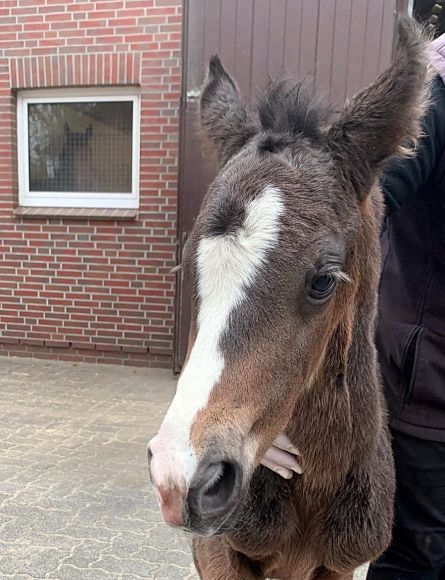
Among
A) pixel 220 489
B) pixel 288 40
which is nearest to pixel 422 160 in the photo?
pixel 220 489

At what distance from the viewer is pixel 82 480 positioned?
414 centimetres

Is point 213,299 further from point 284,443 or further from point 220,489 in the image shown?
point 284,443

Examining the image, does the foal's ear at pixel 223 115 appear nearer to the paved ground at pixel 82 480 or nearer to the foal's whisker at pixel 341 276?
the foal's whisker at pixel 341 276

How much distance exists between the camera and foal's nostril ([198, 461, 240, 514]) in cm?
121

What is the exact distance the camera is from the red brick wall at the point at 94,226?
241 inches

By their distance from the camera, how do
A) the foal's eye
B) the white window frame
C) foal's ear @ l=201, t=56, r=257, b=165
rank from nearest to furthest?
the foal's eye, foal's ear @ l=201, t=56, r=257, b=165, the white window frame

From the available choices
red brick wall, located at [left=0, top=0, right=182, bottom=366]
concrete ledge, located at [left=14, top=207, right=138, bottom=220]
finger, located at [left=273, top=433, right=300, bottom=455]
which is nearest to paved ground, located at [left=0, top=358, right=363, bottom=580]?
red brick wall, located at [left=0, top=0, right=182, bottom=366]

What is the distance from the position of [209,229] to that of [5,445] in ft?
13.3

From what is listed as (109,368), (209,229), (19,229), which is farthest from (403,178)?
(19,229)

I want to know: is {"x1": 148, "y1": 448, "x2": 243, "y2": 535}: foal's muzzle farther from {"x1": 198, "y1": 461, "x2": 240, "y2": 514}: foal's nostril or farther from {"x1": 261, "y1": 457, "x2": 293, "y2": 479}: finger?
{"x1": 261, "y1": 457, "x2": 293, "y2": 479}: finger

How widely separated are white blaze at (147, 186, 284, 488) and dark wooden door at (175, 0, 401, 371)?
A: 166 inches

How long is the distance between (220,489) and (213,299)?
0.43 meters

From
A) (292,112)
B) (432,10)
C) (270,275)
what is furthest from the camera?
(432,10)

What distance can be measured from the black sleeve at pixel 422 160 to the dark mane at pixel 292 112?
262 mm
